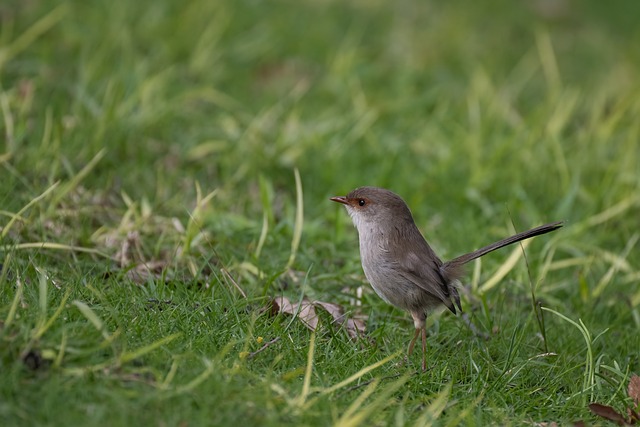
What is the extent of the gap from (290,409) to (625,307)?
A: 8.86 ft

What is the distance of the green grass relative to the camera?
10.8ft

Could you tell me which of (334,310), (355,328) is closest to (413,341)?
(355,328)

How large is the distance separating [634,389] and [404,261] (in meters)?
1.14

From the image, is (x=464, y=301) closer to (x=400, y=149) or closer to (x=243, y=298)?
(x=243, y=298)

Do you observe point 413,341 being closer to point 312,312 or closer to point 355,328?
point 355,328

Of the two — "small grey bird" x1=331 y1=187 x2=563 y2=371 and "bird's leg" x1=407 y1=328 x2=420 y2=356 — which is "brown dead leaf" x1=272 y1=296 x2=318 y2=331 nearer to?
"small grey bird" x1=331 y1=187 x2=563 y2=371

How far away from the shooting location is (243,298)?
4078 mm

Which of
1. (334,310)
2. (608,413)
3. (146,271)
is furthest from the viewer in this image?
(146,271)


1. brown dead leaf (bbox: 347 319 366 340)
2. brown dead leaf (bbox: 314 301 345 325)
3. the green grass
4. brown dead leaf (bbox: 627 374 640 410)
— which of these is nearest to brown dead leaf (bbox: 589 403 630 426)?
the green grass

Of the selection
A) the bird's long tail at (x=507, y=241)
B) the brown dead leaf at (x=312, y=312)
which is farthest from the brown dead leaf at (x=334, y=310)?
the bird's long tail at (x=507, y=241)

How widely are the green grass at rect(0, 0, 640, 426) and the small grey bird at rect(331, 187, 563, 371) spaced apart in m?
0.21

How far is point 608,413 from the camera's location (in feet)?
12.1

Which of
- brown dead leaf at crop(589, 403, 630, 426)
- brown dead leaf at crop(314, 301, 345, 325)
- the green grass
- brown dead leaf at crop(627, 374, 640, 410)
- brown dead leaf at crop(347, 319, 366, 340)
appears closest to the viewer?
the green grass

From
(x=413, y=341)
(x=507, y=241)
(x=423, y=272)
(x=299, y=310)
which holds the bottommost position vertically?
(x=413, y=341)
